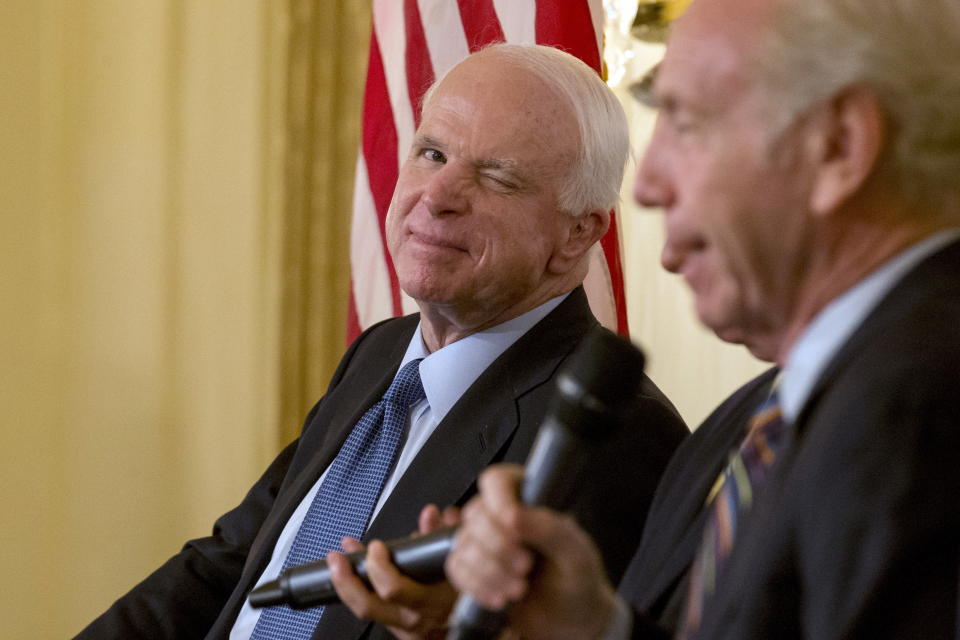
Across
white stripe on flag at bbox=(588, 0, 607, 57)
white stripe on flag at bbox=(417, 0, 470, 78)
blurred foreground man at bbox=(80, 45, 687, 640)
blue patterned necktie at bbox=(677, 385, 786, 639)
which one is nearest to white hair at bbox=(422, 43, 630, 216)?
blurred foreground man at bbox=(80, 45, 687, 640)

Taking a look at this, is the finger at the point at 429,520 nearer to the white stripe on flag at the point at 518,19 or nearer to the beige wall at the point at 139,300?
the white stripe on flag at the point at 518,19

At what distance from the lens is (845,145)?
3.30 feet

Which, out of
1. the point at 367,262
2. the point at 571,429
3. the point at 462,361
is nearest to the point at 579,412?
the point at 571,429

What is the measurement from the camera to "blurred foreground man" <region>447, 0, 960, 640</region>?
33.9 inches

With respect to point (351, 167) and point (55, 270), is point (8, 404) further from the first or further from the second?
point (351, 167)

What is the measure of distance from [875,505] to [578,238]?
1380 mm

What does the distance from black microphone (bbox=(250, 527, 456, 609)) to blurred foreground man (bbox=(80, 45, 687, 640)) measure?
2.00 ft

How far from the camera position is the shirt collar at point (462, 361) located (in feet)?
6.75

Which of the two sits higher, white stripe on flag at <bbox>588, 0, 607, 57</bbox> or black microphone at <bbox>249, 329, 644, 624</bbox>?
white stripe on flag at <bbox>588, 0, 607, 57</bbox>

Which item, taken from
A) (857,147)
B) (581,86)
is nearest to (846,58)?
(857,147)

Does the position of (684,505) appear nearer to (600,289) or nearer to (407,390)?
(407,390)

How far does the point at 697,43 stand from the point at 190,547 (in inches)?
66.5

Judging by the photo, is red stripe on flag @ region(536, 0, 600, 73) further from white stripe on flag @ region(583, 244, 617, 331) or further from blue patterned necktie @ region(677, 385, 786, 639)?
blue patterned necktie @ region(677, 385, 786, 639)

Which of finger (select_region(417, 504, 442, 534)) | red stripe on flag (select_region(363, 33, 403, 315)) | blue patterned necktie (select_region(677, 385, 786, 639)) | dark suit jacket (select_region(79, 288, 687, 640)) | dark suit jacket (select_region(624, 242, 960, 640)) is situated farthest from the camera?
red stripe on flag (select_region(363, 33, 403, 315))
